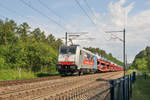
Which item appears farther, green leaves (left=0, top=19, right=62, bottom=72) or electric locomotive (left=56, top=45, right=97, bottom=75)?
green leaves (left=0, top=19, right=62, bottom=72)

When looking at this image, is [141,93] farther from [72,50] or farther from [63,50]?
[63,50]

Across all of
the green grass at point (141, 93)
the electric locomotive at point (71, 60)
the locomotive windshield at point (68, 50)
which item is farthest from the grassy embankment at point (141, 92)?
the locomotive windshield at point (68, 50)

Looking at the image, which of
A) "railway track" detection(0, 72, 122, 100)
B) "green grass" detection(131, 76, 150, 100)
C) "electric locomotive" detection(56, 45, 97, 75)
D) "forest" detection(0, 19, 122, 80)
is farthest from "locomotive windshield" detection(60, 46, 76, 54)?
"railway track" detection(0, 72, 122, 100)

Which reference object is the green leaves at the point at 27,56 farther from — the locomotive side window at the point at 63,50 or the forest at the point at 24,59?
the locomotive side window at the point at 63,50

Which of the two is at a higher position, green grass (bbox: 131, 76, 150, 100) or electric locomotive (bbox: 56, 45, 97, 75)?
electric locomotive (bbox: 56, 45, 97, 75)

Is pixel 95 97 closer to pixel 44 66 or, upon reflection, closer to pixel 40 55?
pixel 40 55

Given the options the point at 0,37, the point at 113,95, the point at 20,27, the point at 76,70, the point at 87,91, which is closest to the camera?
the point at 87,91

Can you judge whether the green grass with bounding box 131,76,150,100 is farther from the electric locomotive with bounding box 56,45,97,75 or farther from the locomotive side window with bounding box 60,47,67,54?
the locomotive side window with bounding box 60,47,67,54

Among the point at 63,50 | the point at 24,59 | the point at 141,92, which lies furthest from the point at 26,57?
the point at 141,92

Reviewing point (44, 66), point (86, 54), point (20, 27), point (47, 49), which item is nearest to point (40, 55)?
point (47, 49)

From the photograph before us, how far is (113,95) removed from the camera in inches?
191

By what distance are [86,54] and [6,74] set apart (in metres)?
10.1

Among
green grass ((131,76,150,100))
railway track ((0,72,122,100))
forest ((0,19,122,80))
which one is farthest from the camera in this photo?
forest ((0,19,122,80))

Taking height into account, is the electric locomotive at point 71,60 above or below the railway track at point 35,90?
above
